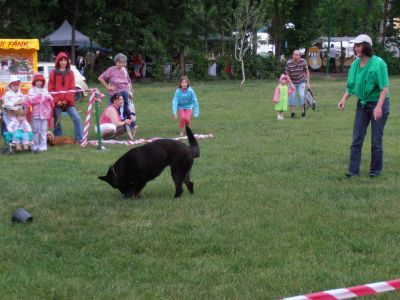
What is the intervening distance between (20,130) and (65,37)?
86.6 ft

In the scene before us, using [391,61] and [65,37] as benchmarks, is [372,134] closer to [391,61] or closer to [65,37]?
[65,37]

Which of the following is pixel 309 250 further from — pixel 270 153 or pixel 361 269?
pixel 270 153

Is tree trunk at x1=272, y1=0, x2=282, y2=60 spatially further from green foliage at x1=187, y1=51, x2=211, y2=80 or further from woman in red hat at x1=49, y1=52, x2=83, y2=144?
woman in red hat at x1=49, y1=52, x2=83, y2=144

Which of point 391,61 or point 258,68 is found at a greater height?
point 391,61

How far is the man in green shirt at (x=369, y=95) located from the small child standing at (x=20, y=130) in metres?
5.97

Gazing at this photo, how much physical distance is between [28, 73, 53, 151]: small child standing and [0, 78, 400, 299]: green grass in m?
0.81

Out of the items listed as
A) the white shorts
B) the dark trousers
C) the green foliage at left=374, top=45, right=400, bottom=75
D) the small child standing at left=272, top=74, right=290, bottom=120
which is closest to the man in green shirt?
the dark trousers

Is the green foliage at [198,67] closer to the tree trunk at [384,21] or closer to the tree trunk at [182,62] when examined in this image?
the tree trunk at [182,62]

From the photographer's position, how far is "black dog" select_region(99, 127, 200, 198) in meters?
6.94

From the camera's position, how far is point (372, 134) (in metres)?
8.01

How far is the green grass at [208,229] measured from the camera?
4.49 m

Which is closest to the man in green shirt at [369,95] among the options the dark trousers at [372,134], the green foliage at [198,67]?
the dark trousers at [372,134]

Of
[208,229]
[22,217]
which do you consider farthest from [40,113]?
[208,229]

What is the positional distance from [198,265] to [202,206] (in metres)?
1.90
